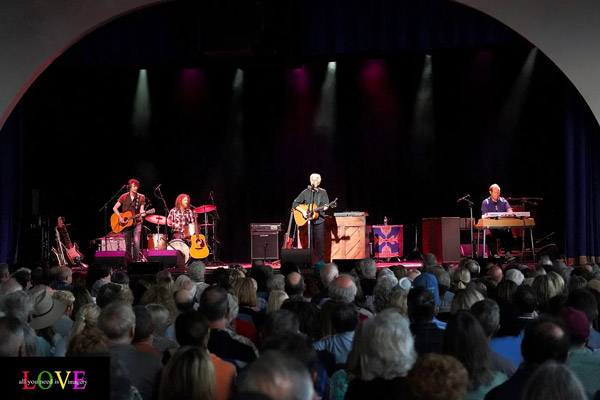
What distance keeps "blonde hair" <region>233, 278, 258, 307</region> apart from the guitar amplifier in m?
9.68

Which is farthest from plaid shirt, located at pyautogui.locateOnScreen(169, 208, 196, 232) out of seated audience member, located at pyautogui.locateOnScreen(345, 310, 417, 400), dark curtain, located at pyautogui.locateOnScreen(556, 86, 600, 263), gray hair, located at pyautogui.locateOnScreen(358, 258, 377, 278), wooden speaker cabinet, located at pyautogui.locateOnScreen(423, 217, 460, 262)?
seated audience member, located at pyautogui.locateOnScreen(345, 310, 417, 400)

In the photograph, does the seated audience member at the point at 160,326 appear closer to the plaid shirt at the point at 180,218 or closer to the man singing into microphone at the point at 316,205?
the man singing into microphone at the point at 316,205

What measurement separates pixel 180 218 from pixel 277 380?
13633mm

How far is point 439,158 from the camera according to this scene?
57.9ft

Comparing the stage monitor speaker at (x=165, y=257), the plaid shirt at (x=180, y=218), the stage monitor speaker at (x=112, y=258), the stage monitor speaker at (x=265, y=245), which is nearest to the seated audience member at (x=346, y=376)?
the stage monitor speaker at (x=112, y=258)

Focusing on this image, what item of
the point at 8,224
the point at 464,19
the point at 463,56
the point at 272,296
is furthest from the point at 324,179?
the point at 272,296

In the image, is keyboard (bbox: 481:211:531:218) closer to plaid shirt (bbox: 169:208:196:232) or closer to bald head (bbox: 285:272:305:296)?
plaid shirt (bbox: 169:208:196:232)

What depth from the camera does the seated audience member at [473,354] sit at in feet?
11.3

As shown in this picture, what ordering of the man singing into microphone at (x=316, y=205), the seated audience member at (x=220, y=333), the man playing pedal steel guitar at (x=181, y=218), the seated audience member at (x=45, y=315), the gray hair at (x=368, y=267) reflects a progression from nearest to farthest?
the seated audience member at (x=220, y=333), the seated audience member at (x=45, y=315), the gray hair at (x=368, y=267), the man singing into microphone at (x=316, y=205), the man playing pedal steel guitar at (x=181, y=218)

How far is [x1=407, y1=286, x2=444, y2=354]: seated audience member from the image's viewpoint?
14.7 feet

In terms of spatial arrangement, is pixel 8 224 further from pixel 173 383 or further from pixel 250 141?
pixel 173 383

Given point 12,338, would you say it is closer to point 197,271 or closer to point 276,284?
point 276,284

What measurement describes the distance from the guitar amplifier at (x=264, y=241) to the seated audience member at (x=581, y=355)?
12.1 m

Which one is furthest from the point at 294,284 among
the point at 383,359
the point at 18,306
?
the point at 383,359
